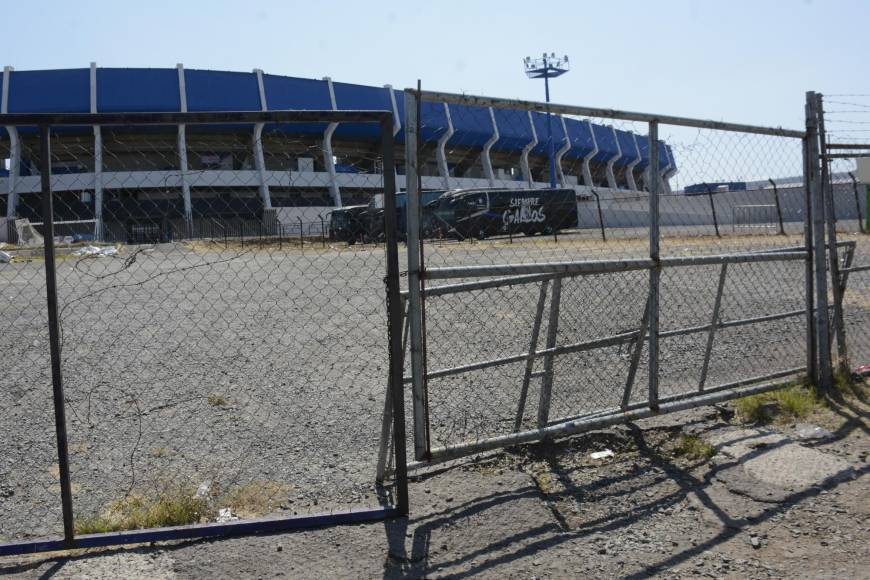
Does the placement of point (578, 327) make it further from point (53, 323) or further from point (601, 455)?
point (53, 323)

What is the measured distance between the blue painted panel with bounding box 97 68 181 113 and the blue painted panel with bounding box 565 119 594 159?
24.4 meters

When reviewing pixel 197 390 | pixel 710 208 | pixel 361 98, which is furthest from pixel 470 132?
pixel 197 390

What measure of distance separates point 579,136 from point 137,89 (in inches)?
1090

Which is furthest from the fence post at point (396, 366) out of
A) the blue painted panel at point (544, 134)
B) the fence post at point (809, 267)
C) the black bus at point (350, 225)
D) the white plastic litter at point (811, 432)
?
the blue painted panel at point (544, 134)

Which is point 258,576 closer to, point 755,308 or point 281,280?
point 755,308

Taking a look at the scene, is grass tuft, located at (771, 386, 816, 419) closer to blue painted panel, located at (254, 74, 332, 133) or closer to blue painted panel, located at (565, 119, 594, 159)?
blue painted panel, located at (254, 74, 332, 133)

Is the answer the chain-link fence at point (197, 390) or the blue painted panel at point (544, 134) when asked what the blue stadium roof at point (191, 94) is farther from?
the chain-link fence at point (197, 390)

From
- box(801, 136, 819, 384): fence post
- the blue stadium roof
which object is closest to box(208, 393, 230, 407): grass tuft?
box(801, 136, 819, 384): fence post

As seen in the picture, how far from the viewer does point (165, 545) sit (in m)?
3.52

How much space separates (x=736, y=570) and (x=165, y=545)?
104 inches

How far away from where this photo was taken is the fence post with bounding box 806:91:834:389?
18.5 ft

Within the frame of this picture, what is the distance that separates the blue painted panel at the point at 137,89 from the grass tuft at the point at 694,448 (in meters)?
40.2

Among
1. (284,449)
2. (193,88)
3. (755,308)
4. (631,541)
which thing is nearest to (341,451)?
(284,449)

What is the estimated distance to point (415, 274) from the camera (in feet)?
12.7
